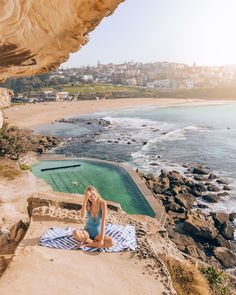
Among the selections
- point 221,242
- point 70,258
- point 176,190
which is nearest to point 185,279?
point 70,258

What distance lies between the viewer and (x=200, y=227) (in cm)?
1727

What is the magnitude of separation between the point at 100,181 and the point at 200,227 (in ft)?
23.1

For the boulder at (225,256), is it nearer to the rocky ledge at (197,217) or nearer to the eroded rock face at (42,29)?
the rocky ledge at (197,217)

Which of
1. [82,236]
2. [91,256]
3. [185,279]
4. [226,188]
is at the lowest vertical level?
[226,188]

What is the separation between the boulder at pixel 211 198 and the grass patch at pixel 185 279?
13497mm

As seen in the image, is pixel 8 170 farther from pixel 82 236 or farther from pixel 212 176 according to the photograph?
pixel 212 176

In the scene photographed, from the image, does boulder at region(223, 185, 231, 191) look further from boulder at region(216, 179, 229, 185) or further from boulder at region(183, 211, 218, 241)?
boulder at region(183, 211, 218, 241)

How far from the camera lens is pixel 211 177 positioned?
2686 centimetres

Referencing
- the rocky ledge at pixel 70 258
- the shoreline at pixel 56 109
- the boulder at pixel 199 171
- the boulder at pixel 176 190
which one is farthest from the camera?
the shoreline at pixel 56 109

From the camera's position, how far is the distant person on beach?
301 inches

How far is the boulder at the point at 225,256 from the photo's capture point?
14977 millimetres

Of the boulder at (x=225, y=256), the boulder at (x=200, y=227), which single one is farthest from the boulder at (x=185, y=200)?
the boulder at (x=225, y=256)

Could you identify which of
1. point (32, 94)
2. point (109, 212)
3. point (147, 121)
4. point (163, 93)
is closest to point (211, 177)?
point (109, 212)

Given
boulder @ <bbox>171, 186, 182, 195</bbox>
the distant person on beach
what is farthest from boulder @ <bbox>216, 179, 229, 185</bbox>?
the distant person on beach
